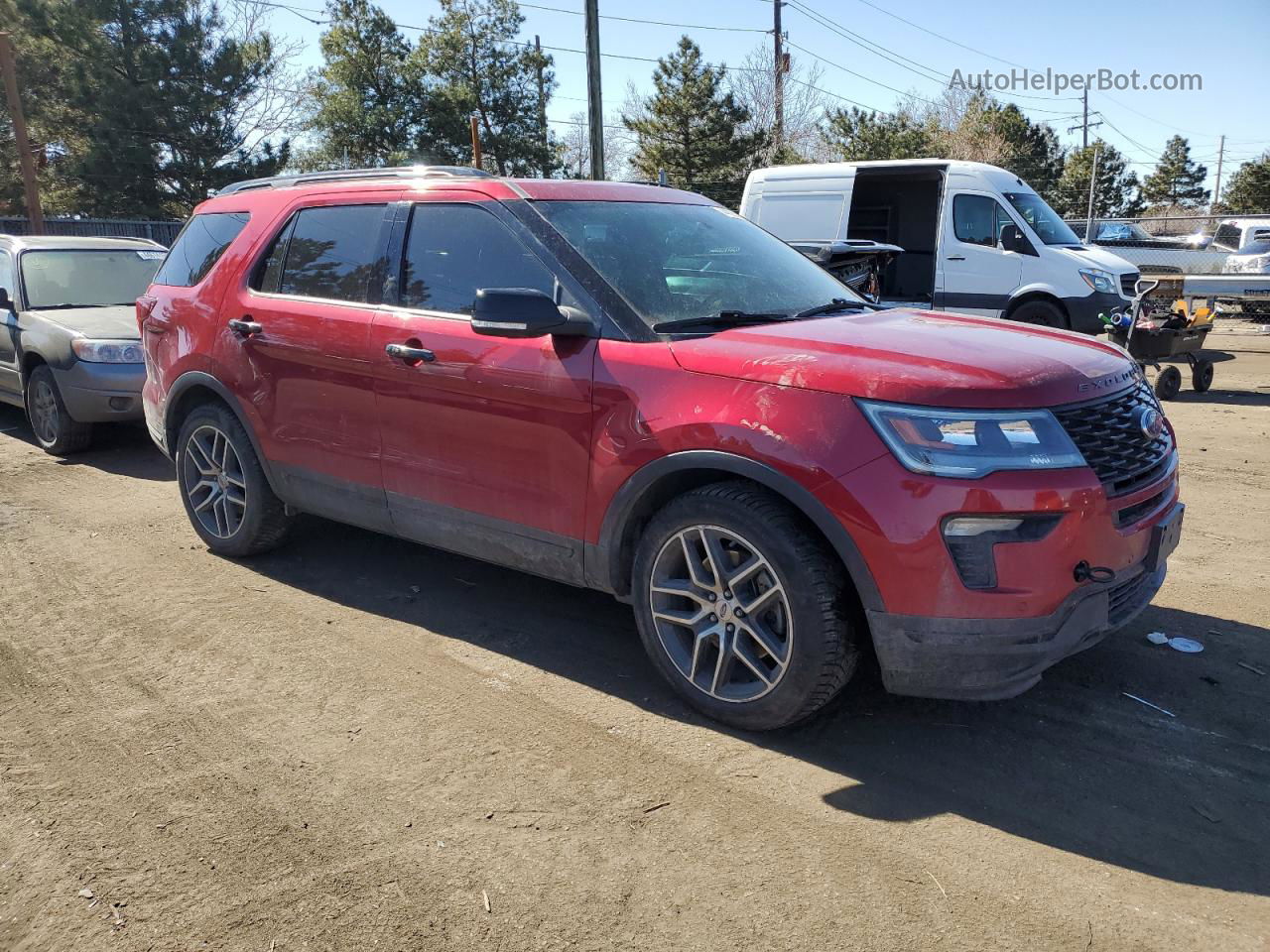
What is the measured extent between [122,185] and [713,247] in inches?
1466

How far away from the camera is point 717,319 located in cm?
361

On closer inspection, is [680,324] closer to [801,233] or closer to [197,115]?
[801,233]

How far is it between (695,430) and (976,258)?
1075 centimetres

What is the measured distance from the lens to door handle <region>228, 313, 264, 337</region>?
184 inches

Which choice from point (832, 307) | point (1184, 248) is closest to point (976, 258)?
point (832, 307)

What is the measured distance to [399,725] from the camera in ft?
11.2

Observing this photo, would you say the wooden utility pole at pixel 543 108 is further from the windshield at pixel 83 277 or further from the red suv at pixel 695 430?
the red suv at pixel 695 430

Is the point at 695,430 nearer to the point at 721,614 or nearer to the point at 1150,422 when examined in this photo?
the point at 721,614

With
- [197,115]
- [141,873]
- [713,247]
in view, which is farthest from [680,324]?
[197,115]

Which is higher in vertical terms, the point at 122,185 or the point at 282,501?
the point at 122,185

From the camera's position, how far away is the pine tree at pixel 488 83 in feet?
134

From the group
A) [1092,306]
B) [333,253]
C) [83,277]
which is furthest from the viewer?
[1092,306]

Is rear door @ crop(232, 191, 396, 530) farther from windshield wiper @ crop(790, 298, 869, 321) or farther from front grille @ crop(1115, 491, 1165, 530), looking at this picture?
front grille @ crop(1115, 491, 1165, 530)

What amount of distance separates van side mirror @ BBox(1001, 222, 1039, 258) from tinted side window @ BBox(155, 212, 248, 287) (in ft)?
34.0
